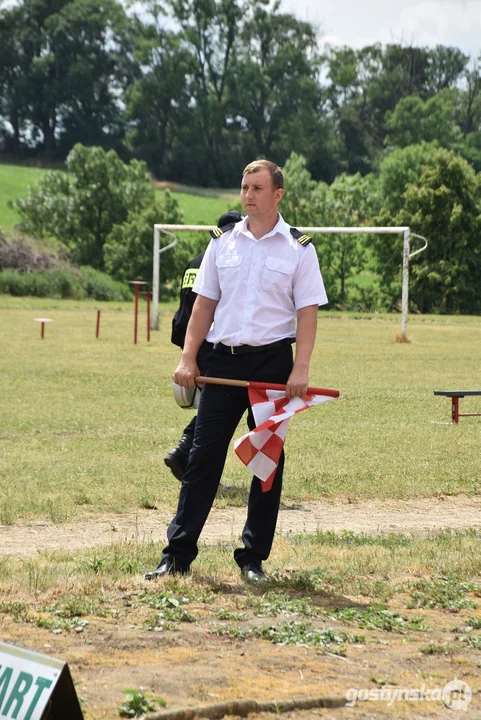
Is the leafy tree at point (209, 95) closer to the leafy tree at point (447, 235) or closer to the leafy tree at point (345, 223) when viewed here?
the leafy tree at point (345, 223)

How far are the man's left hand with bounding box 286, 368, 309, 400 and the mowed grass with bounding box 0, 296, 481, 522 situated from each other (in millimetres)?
2739

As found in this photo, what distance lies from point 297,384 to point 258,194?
0.95 m

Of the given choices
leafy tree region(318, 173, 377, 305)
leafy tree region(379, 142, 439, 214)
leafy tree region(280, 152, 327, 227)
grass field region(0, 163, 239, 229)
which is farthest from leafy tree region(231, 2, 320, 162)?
leafy tree region(280, 152, 327, 227)

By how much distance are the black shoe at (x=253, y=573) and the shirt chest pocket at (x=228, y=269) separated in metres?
1.38

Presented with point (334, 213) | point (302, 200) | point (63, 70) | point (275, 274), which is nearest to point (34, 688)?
point (275, 274)

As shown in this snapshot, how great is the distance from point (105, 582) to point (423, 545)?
214 centimetres

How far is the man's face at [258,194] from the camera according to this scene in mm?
5191

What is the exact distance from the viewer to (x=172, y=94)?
10106 centimetres

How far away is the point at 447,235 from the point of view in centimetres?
5234

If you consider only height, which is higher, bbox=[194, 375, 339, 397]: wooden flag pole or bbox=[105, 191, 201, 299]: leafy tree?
bbox=[105, 191, 201, 299]: leafy tree

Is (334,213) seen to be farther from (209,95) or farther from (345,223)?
(209,95)

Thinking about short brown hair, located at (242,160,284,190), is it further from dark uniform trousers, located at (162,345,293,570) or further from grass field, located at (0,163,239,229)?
grass field, located at (0,163,239,229)

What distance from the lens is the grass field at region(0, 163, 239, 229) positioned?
70.9m

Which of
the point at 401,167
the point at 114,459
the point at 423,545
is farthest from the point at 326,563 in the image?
the point at 401,167
